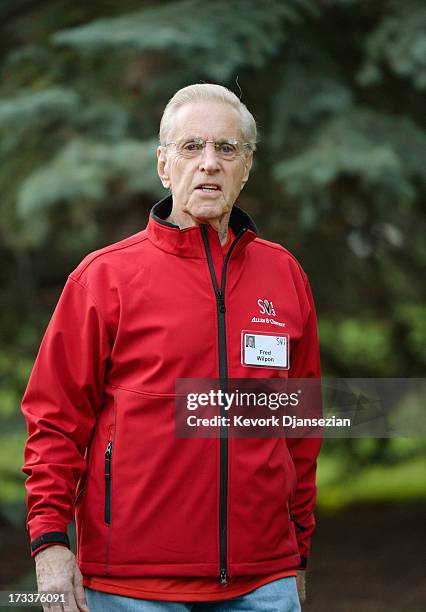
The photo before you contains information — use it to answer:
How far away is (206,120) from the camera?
2701 millimetres

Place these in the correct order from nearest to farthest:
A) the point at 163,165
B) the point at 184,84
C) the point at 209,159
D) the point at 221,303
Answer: the point at 221,303 → the point at 209,159 → the point at 163,165 → the point at 184,84

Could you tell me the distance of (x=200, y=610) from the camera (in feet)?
8.25

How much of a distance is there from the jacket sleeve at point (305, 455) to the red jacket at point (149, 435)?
0.22m

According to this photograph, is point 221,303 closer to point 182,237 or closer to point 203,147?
point 182,237

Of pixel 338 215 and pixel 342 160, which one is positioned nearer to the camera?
pixel 342 160

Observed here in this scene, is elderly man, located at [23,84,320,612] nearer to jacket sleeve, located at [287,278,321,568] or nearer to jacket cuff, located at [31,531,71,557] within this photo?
jacket cuff, located at [31,531,71,557]

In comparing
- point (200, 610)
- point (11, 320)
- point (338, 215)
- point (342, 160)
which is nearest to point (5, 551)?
point (11, 320)

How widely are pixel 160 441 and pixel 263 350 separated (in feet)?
1.20

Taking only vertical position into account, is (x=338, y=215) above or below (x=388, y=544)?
above

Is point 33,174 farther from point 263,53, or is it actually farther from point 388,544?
point 388,544

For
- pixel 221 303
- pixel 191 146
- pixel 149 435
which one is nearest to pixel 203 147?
pixel 191 146

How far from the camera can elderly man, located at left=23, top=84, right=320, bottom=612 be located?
2.47m

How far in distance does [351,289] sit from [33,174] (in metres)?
2.59

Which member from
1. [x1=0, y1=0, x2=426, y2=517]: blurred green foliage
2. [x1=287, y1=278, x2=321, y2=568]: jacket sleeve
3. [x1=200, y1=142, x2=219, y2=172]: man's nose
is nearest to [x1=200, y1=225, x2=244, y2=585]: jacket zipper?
[x1=200, y1=142, x2=219, y2=172]: man's nose
